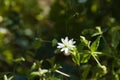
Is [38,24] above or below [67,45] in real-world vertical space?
above

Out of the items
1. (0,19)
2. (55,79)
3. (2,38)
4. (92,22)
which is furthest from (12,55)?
(55,79)

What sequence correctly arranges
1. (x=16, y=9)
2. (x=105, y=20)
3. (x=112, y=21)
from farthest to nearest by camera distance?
1. (x=16, y=9)
2. (x=105, y=20)
3. (x=112, y=21)

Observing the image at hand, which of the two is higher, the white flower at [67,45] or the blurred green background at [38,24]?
the blurred green background at [38,24]

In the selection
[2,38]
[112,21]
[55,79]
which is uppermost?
[2,38]

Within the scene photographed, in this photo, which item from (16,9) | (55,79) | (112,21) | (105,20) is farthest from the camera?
(16,9)

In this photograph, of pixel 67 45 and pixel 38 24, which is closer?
pixel 67 45

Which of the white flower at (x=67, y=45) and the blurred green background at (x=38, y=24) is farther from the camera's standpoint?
the blurred green background at (x=38, y=24)

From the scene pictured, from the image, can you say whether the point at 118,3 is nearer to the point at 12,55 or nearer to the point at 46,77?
the point at 12,55

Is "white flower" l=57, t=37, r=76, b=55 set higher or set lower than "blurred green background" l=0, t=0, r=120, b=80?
lower

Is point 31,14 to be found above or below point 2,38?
above

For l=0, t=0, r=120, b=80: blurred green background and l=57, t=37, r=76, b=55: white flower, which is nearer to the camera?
l=57, t=37, r=76, b=55: white flower

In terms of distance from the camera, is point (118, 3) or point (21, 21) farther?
point (21, 21)
